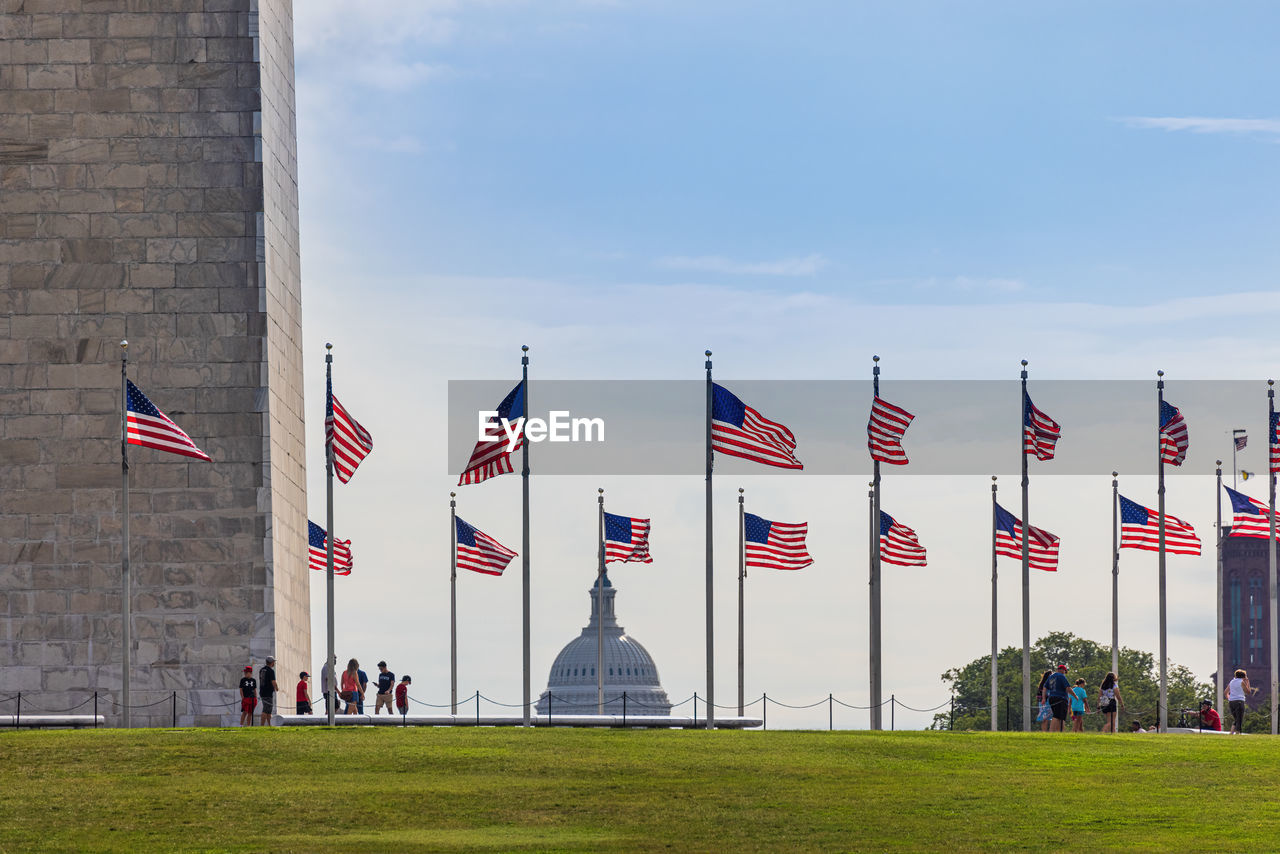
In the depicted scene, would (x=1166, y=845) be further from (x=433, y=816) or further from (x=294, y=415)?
(x=294, y=415)

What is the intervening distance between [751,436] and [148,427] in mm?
12392

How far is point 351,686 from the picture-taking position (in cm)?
4997

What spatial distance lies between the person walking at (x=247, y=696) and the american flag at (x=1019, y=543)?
2082 centimetres

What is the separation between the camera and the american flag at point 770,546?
54.7 metres

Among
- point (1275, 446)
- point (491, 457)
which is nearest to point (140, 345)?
point (491, 457)

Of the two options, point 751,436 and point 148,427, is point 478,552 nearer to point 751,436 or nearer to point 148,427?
point 751,436

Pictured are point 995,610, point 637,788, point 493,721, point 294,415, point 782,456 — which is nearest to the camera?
point 637,788

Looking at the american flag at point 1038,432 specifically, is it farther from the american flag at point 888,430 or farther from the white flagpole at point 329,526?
the white flagpole at point 329,526

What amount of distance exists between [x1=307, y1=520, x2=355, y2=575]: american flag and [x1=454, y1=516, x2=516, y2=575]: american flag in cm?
310

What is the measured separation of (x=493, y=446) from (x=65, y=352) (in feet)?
39.3

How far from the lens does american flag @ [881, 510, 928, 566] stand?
54156 millimetres

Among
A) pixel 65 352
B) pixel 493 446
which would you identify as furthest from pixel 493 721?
pixel 65 352

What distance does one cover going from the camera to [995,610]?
61.3 m

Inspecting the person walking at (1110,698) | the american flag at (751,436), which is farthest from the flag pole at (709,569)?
the person walking at (1110,698)
